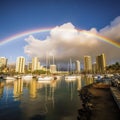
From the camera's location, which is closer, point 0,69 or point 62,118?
point 62,118

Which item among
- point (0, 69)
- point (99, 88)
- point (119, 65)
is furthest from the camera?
point (0, 69)

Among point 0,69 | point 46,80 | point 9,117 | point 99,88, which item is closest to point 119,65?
point 46,80

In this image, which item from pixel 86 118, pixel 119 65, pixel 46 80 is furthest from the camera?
pixel 119 65

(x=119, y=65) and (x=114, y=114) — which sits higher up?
(x=119, y=65)

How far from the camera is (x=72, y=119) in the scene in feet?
65.1

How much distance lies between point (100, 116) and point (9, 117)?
42.8ft

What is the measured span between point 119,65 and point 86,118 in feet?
471

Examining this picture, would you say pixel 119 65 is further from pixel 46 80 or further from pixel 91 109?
pixel 91 109

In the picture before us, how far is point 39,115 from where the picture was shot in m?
21.7

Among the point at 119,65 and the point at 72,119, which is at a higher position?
the point at 119,65

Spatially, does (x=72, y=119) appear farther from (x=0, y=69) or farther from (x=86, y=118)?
(x=0, y=69)

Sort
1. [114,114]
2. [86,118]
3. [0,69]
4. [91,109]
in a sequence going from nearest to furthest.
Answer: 1. [86,118]
2. [114,114]
3. [91,109]
4. [0,69]

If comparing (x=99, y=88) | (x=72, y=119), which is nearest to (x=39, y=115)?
(x=72, y=119)

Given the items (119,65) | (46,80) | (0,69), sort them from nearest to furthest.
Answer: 1. (46,80)
2. (119,65)
3. (0,69)
